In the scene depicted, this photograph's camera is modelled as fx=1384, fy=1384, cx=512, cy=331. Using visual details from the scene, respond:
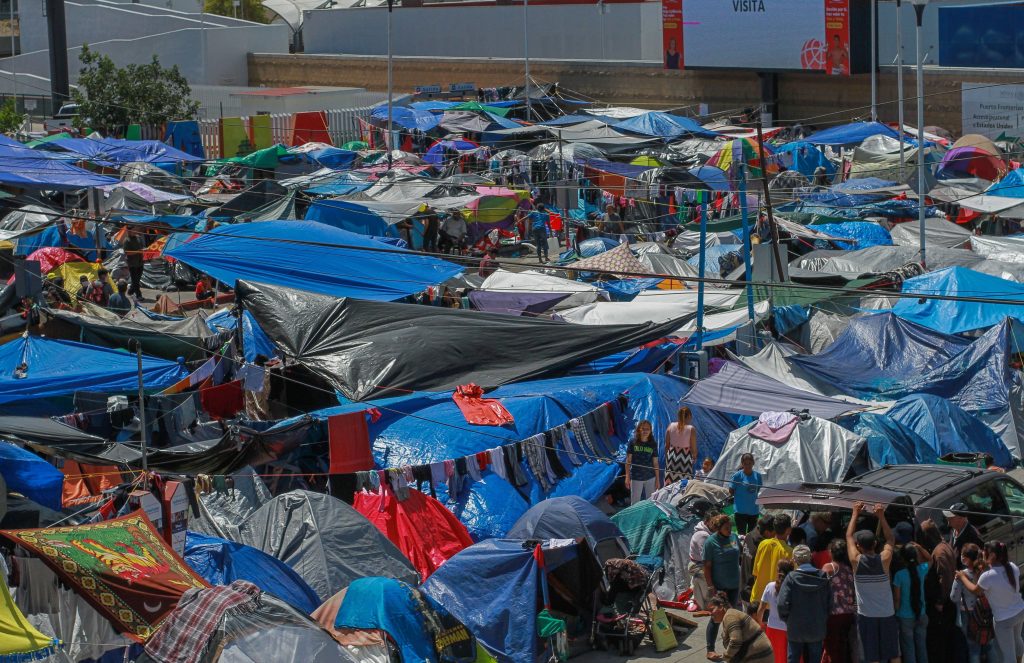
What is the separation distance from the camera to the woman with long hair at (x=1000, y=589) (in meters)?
8.57

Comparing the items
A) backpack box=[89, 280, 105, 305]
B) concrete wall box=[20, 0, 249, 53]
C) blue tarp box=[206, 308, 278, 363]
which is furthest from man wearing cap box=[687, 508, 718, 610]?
concrete wall box=[20, 0, 249, 53]

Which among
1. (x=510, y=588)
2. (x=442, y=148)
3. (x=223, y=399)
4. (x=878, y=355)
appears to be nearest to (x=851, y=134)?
(x=442, y=148)

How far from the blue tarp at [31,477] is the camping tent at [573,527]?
363 centimetres

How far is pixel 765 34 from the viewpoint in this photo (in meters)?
46.4

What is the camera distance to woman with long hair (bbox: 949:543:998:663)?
339 inches

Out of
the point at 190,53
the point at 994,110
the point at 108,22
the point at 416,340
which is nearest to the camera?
the point at 416,340

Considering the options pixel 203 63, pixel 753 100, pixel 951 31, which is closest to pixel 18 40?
pixel 203 63

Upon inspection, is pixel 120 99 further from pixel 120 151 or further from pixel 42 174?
pixel 42 174

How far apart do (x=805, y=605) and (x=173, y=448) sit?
21.0ft

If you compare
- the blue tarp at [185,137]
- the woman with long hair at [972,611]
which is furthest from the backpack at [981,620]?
the blue tarp at [185,137]

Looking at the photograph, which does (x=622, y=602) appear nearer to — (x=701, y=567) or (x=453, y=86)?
(x=701, y=567)

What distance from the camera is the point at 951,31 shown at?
4319 centimetres

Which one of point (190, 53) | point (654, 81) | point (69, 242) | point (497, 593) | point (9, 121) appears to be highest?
point (190, 53)

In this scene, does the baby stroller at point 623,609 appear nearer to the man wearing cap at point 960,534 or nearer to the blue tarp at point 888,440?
the man wearing cap at point 960,534
